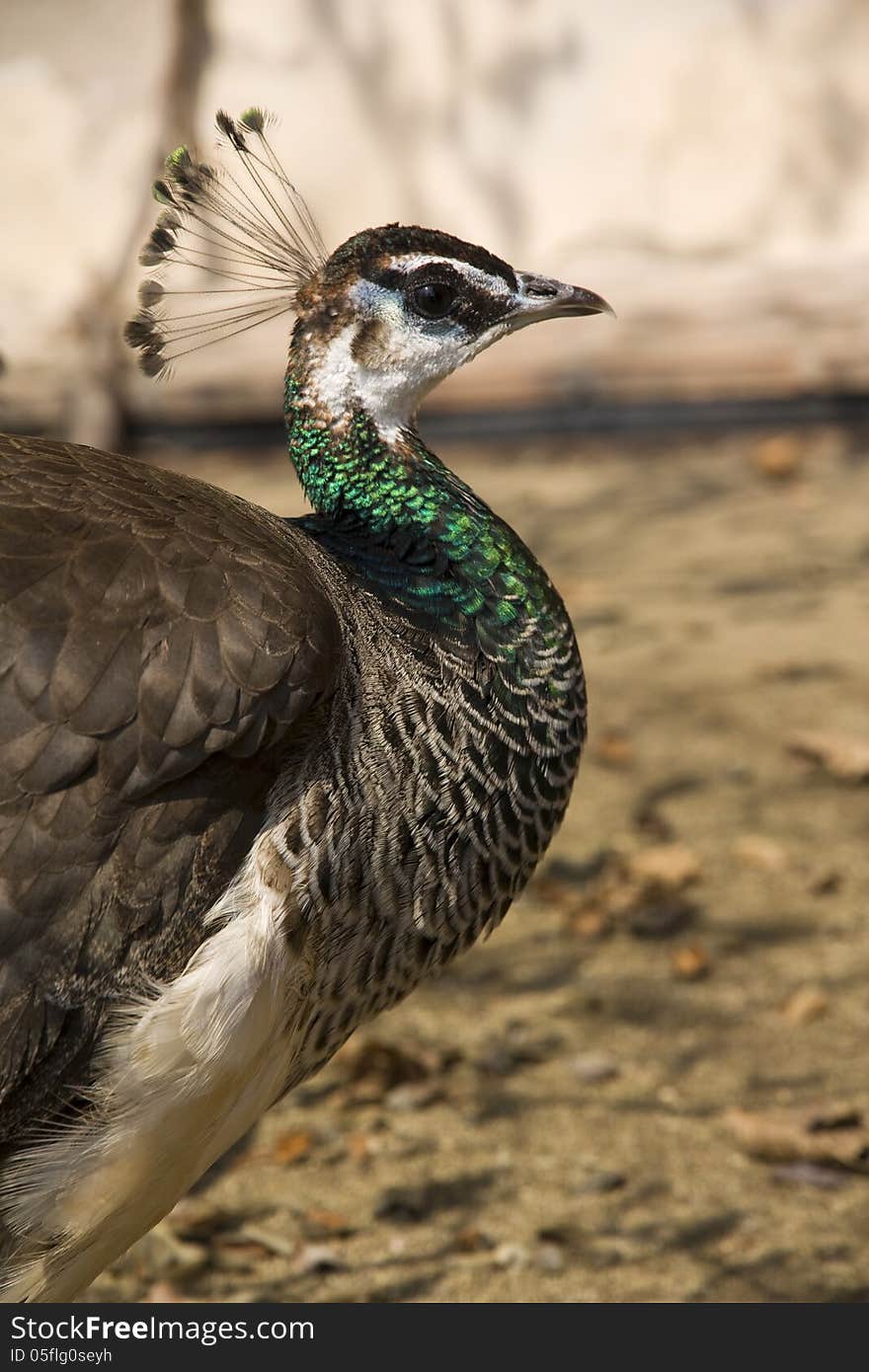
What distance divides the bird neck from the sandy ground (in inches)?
46.0

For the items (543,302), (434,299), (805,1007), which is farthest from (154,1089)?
(805,1007)

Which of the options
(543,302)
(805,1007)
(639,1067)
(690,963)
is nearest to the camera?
(543,302)

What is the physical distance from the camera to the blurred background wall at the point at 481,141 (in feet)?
20.2

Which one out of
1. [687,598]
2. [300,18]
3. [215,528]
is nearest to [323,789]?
[215,528]

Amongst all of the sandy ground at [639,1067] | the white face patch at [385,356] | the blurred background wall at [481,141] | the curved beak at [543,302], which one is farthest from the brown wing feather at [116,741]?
the blurred background wall at [481,141]

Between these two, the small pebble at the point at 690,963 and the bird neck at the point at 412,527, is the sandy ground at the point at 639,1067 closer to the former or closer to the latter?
the small pebble at the point at 690,963

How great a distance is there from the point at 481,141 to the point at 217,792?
15.7ft

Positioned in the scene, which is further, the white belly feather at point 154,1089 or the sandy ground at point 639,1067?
the sandy ground at point 639,1067

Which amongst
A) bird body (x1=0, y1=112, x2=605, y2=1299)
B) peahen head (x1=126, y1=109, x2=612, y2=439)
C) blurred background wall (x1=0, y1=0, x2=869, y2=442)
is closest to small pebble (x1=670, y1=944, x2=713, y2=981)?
bird body (x1=0, y1=112, x2=605, y2=1299)

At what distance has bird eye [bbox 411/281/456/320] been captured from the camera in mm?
2770

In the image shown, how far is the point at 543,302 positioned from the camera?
2.86 metres

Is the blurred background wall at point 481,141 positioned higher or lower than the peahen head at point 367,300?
higher

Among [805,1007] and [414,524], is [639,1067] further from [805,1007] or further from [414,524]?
[414,524]
